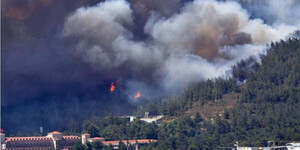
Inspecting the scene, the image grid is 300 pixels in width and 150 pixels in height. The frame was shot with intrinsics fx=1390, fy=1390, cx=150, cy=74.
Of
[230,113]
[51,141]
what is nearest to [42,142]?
[51,141]

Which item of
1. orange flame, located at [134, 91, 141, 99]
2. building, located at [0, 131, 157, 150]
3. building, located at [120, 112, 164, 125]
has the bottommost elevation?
building, located at [0, 131, 157, 150]

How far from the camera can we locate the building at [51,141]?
161625mm

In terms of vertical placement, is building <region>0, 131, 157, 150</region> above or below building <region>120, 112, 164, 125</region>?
below

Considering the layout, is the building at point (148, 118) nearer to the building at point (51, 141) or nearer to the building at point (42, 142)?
the building at point (51, 141)

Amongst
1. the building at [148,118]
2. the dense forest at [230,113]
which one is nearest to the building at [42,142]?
the dense forest at [230,113]

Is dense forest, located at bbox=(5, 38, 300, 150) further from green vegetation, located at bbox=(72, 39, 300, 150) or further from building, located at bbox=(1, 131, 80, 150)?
building, located at bbox=(1, 131, 80, 150)

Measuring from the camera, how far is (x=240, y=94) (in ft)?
561

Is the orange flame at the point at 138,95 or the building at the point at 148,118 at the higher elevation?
the orange flame at the point at 138,95

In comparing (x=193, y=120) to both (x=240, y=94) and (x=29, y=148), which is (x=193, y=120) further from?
(x=29, y=148)

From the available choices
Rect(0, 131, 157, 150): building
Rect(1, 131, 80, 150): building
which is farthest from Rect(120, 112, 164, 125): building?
Rect(1, 131, 80, 150): building

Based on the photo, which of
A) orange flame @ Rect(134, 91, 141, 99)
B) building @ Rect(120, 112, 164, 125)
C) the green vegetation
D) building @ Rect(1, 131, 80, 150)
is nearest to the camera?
the green vegetation

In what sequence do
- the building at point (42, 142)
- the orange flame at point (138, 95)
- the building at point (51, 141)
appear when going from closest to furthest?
the building at point (51, 141) → the building at point (42, 142) → the orange flame at point (138, 95)

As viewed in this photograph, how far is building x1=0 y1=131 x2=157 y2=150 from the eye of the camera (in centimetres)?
16162

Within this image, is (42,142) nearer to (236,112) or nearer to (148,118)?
(148,118)
